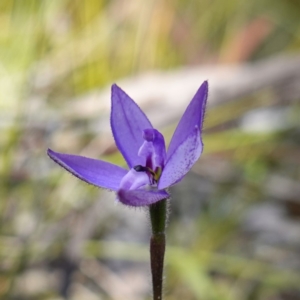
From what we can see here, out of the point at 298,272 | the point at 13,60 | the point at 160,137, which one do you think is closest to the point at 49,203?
the point at 13,60

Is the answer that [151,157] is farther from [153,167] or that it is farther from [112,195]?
[112,195]

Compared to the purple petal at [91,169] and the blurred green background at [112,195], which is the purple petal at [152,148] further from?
the blurred green background at [112,195]

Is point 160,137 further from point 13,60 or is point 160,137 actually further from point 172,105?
point 13,60

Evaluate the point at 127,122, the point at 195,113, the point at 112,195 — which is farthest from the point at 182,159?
the point at 112,195

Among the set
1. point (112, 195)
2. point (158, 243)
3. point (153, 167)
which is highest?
point (112, 195)

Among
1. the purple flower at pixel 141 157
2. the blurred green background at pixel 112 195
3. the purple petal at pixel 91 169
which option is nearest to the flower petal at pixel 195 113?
the purple flower at pixel 141 157
